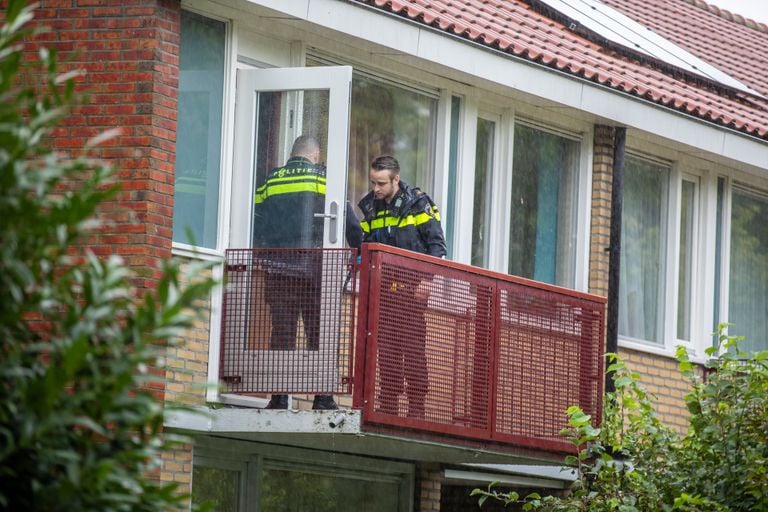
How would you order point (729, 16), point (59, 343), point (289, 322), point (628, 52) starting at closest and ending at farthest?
point (59, 343), point (289, 322), point (628, 52), point (729, 16)

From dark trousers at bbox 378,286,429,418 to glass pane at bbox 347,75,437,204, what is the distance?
5.89 ft

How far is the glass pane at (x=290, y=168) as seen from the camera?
10.9 metres

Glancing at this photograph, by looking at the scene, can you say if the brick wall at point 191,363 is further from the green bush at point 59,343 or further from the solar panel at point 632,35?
the solar panel at point 632,35

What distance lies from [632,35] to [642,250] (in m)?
2.77

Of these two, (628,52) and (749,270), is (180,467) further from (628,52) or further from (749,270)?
(749,270)

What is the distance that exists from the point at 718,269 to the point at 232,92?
6.88m

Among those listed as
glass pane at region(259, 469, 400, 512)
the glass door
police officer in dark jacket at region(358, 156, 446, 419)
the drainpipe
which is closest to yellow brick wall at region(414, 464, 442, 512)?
glass pane at region(259, 469, 400, 512)

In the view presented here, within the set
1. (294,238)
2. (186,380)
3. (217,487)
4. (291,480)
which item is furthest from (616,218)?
(186,380)

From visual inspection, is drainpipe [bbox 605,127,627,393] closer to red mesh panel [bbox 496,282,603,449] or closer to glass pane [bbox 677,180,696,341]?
red mesh panel [bbox 496,282,603,449]

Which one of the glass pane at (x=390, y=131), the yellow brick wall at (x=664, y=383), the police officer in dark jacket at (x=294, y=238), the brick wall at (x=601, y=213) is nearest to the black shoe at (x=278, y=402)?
the police officer in dark jacket at (x=294, y=238)

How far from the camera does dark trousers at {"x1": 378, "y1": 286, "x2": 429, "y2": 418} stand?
34.6ft

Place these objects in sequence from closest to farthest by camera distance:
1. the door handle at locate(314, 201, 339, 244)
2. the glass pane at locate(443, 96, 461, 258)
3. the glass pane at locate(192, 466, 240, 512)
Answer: the door handle at locate(314, 201, 339, 244)
the glass pane at locate(192, 466, 240, 512)
the glass pane at locate(443, 96, 461, 258)

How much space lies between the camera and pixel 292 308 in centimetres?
1060

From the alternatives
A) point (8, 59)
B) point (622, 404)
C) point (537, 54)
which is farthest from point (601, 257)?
point (8, 59)
